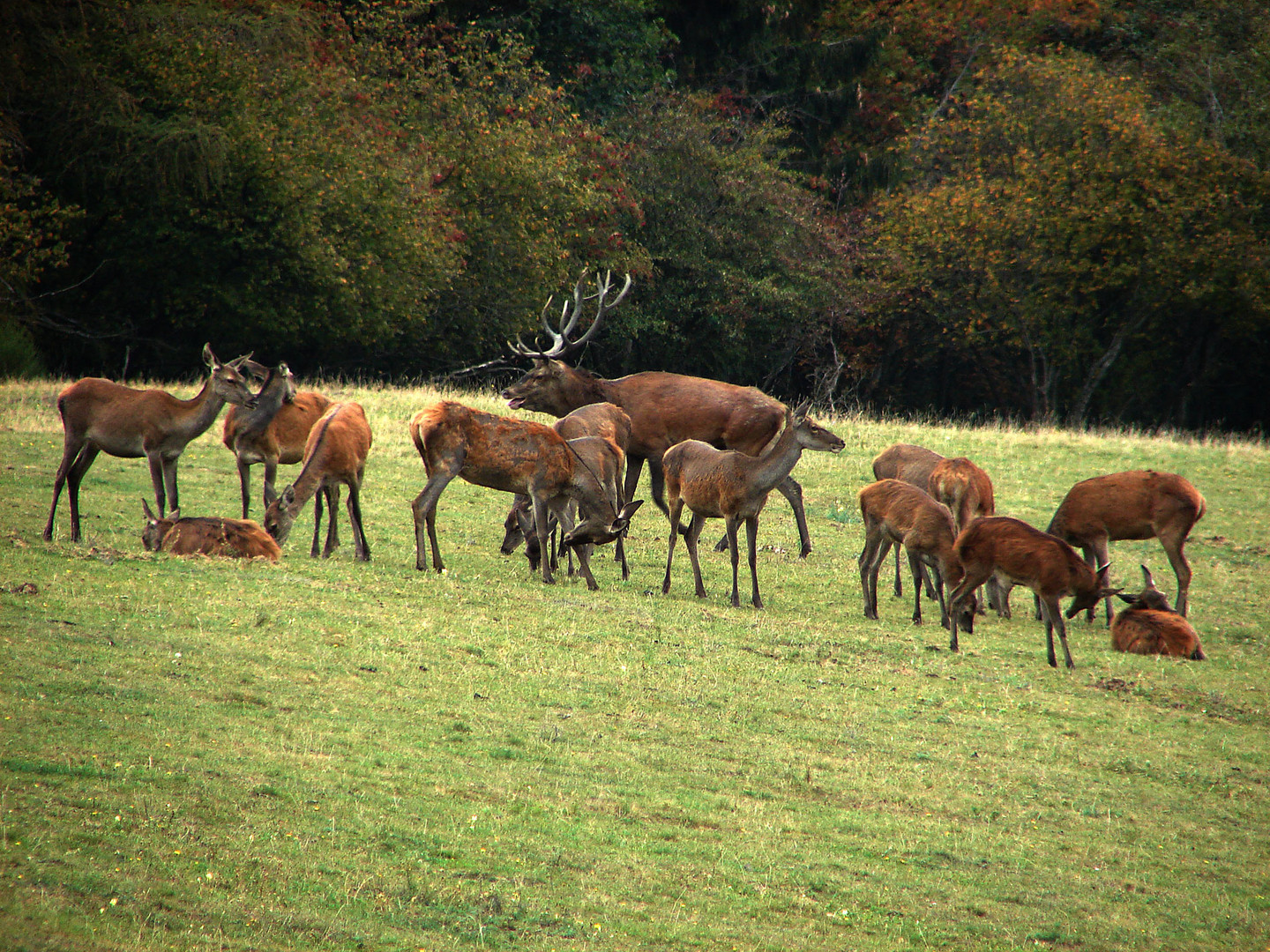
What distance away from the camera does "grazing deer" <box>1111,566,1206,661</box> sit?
12555 mm

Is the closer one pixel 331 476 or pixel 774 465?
pixel 331 476

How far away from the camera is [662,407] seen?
658 inches

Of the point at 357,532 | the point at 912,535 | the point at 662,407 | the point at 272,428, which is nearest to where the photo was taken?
the point at 912,535

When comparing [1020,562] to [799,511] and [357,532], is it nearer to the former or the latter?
[799,511]

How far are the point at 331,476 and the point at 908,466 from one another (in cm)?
669

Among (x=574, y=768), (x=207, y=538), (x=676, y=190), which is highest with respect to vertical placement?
(x=676, y=190)

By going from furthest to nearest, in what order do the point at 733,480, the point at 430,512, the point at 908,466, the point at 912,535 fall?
the point at 908,466, the point at 733,480, the point at 430,512, the point at 912,535

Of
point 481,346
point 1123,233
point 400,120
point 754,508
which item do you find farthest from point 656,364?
point 754,508

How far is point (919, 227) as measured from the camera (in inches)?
1503

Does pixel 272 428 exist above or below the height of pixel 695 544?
above

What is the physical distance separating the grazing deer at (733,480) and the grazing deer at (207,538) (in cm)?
393

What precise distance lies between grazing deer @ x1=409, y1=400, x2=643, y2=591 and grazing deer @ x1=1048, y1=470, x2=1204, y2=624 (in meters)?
4.99

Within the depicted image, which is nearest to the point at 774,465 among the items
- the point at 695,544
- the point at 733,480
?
the point at 733,480

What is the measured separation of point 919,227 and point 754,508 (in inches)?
1063
